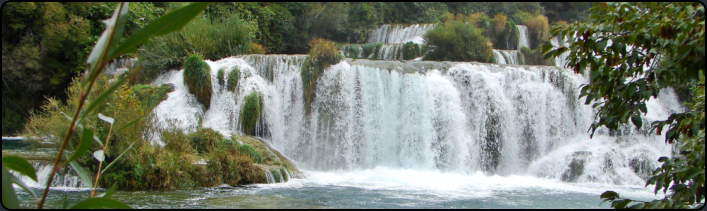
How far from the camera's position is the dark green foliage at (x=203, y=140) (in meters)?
11.0

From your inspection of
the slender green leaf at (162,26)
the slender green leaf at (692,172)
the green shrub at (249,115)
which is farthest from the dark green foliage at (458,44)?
the slender green leaf at (162,26)

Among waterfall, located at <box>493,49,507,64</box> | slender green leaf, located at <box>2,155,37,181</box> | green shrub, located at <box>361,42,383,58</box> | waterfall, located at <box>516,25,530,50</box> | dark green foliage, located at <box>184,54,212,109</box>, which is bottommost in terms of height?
slender green leaf, located at <box>2,155,37,181</box>

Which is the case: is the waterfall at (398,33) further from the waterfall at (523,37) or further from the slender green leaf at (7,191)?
the slender green leaf at (7,191)

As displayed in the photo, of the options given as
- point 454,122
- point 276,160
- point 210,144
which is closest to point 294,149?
point 276,160

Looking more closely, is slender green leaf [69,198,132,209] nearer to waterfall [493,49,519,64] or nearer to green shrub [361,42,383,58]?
waterfall [493,49,519,64]

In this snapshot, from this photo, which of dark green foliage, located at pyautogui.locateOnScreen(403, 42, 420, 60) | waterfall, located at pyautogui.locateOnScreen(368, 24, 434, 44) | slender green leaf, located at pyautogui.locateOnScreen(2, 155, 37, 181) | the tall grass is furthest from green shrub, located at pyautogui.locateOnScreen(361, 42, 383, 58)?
slender green leaf, located at pyautogui.locateOnScreen(2, 155, 37, 181)

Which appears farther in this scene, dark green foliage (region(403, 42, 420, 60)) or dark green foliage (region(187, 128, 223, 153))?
dark green foliage (region(403, 42, 420, 60))

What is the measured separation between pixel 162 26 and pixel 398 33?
22.4 metres

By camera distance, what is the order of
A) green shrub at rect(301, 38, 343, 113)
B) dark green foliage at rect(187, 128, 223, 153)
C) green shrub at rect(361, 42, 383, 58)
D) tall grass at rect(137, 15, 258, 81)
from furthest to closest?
1. green shrub at rect(361, 42, 383, 58)
2. tall grass at rect(137, 15, 258, 81)
3. green shrub at rect(301, 38, 343, 113)
4. dark green foliage at rect(187, 128, 223, 153)

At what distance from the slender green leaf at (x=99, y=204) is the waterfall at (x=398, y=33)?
21.0 meters

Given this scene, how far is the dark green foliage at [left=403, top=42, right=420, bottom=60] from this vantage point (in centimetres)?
1880

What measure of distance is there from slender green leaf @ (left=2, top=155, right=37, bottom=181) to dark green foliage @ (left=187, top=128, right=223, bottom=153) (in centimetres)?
1037

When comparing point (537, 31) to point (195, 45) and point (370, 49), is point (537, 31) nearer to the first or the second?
point (370, 49)

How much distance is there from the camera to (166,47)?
588 inches
